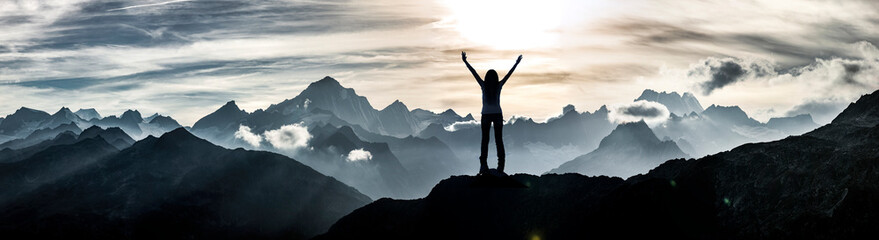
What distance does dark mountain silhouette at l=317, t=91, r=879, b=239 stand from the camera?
76.6m

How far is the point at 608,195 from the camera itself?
86.8m

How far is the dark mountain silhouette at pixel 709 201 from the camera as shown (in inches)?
3017

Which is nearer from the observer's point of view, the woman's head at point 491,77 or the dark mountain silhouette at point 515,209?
the woman's head at point 491,77

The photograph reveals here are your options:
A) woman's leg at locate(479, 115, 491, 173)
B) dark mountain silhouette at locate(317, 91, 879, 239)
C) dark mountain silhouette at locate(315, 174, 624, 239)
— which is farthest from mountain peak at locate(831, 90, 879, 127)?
woman's leg at locate(479, 115, 491, 173)

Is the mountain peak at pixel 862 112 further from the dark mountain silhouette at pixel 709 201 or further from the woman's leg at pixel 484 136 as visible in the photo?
the woman's leg at pixel 484 136

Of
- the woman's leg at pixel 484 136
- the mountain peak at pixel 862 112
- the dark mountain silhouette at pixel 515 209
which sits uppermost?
the woman's leg at pixel 484 136

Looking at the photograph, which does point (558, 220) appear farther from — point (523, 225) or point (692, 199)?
point (692, 199)

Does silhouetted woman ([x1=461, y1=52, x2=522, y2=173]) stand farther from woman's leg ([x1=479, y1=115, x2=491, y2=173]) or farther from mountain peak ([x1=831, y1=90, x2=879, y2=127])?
mountain peak ([x1=831, y1=90, x2=879, y2=127])

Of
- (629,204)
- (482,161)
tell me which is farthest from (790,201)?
(482,161)

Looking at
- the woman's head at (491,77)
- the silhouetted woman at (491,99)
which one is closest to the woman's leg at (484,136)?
the silhouetted woman at (491,99)

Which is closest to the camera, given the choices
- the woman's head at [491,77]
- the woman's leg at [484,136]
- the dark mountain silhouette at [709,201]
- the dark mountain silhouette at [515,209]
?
the woman's head at [491,77]

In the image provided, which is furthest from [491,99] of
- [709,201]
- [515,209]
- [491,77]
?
[709,201]

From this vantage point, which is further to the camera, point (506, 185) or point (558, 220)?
point (558, 220)

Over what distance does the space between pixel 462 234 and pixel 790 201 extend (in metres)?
42.2
